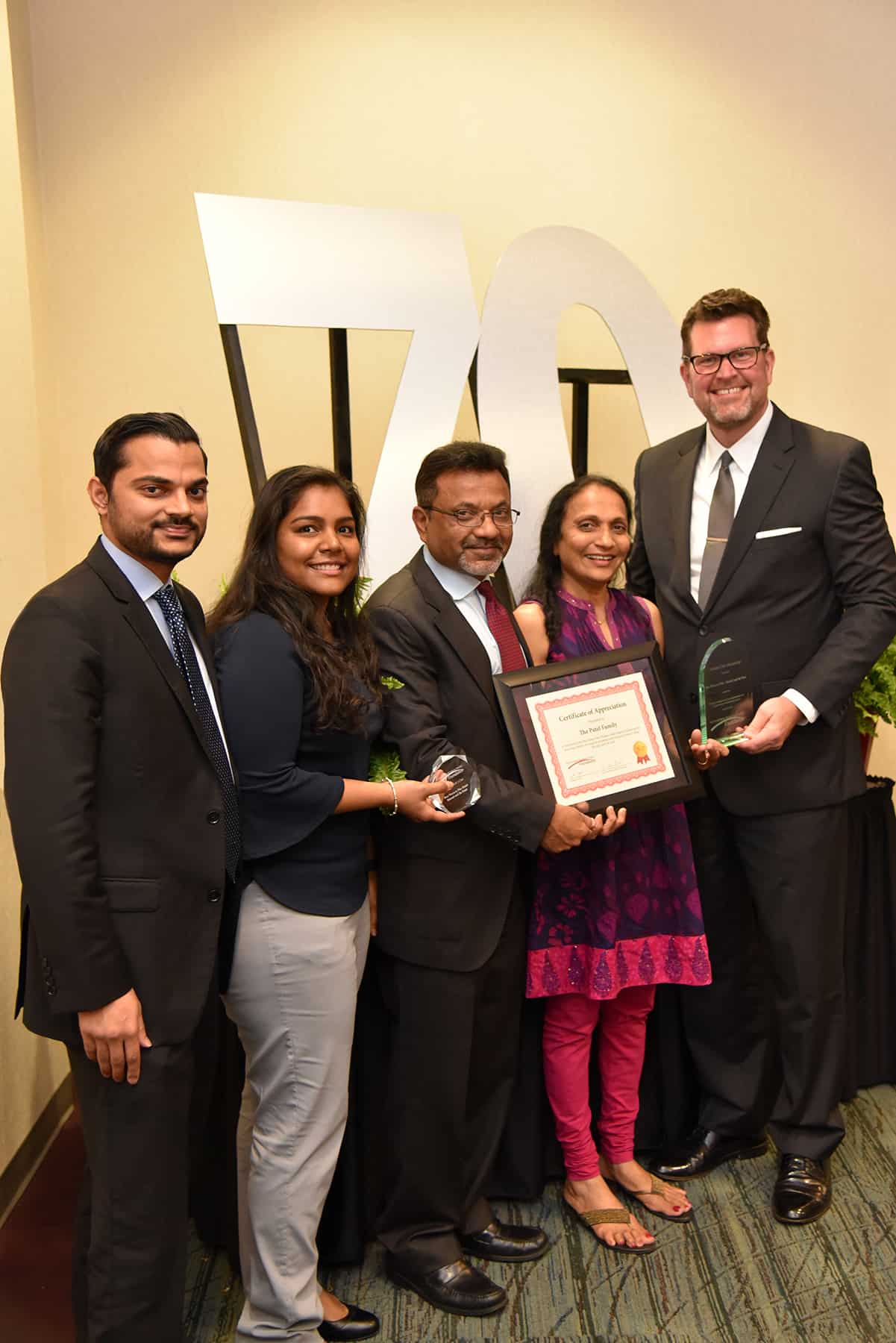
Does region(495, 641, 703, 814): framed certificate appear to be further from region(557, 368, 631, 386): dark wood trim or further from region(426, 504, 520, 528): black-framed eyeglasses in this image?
region(557, 368, 631, 386): dark wood trim

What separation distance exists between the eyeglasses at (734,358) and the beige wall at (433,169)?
4.92 ft

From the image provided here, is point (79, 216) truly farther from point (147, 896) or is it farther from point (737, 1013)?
point (737, 1013)

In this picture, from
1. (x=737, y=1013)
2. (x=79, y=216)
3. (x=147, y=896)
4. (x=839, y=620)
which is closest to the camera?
(x=147, y=896)

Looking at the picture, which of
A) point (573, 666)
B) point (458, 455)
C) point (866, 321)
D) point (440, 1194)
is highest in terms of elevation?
point (866, 321)

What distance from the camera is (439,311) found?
3.38 metres

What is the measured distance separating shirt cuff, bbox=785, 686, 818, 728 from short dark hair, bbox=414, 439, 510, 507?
792mm

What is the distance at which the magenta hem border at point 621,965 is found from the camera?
7.98 ft

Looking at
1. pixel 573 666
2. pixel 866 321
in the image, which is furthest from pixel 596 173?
pixel 573 666

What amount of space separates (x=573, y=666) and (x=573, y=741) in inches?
6.0

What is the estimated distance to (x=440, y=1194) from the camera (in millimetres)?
2322

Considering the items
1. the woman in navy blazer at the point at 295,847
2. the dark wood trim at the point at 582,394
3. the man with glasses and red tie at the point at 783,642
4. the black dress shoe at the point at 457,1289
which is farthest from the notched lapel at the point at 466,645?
the dark wood trim at the point at 582,394

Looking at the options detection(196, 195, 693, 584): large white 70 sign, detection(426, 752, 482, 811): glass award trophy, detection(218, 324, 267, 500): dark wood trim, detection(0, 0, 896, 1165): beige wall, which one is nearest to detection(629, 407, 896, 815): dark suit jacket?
detection(426, 752, 482, 811): glass award trophy

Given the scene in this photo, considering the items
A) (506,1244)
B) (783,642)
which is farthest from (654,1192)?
(783,642)

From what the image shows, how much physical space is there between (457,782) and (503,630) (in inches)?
14.8
